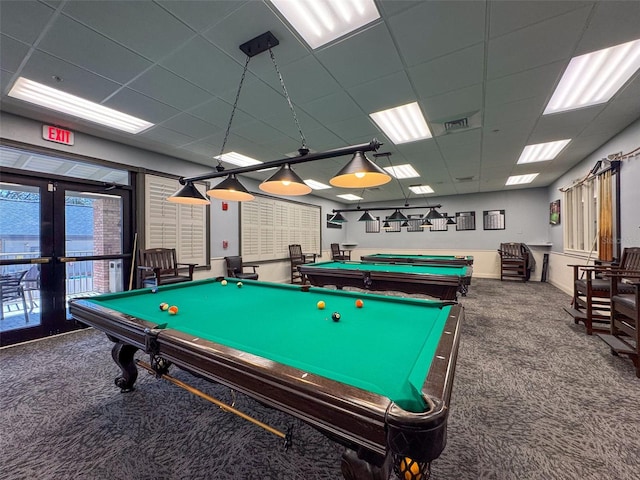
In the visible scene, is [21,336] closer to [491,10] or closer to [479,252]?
[491,10]

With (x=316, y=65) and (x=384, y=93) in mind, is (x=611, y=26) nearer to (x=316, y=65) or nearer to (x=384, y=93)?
(x=384, y=93)

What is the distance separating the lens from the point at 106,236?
13.6 ft

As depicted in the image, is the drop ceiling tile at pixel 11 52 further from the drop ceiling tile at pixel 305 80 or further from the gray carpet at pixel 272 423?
the gray carpet at pixel 272 423

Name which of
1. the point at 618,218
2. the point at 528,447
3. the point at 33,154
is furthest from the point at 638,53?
the point at 33,154

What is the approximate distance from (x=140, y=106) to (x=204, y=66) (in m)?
1.18

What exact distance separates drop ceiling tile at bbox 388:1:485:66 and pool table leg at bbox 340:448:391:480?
2.39 m

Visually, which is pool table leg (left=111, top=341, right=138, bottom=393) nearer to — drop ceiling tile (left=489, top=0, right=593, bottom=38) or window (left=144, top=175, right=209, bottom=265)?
window (left=144, top=175, right=209, bottom=265)

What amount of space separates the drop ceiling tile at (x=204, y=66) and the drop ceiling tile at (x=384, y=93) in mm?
1124

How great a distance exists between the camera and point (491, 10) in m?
1.73

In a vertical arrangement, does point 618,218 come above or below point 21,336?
above

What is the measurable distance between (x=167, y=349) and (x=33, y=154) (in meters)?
3.84

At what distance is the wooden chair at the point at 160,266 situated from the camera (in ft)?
13.3

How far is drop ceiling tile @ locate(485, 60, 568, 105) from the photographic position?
7.68 ft

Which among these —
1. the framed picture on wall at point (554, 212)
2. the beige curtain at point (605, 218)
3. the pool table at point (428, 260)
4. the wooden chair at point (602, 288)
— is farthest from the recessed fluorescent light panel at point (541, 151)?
the framed picture on wall at point (554, 212)
